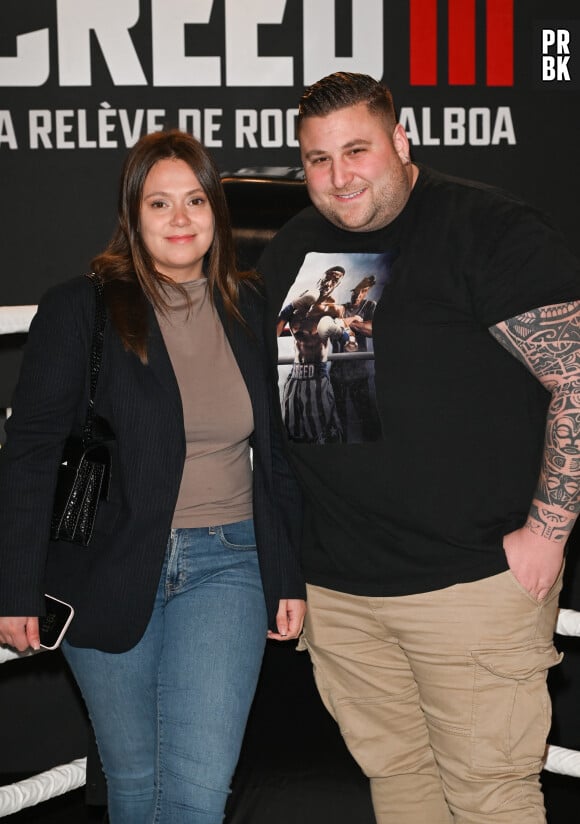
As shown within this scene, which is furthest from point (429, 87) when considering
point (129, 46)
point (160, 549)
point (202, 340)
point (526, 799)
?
point (526, 799)

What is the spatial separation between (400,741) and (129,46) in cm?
197

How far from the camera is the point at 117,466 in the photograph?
5.46ft

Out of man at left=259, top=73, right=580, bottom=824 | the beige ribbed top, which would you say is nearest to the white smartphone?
the beige ribbed top

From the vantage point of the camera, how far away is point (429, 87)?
8.98 ft

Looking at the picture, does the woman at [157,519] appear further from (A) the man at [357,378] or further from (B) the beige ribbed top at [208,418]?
(A) the man at [357,378]

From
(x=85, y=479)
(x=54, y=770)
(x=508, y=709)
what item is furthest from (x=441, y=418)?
(x=54, y=770)

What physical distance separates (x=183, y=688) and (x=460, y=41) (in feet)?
6.59

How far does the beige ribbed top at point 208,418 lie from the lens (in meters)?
1.66

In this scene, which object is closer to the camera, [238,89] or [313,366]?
[313,366]

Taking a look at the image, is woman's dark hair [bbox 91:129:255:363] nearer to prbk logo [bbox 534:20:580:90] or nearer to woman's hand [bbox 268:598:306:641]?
woman's hand [bbox 268:598:306:641]

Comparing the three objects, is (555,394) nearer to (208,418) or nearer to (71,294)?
(208,418)

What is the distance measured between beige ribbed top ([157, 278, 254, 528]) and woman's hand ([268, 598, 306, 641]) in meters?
0.18

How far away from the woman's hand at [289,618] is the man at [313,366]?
30cm

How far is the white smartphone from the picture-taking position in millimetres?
1621
